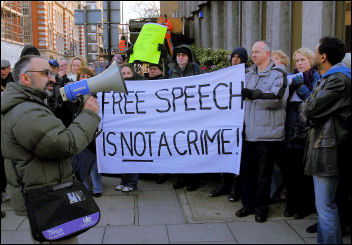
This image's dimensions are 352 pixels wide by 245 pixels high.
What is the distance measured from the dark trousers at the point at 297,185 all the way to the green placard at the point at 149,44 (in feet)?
8.37

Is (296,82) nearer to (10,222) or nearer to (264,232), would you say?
(264,232)

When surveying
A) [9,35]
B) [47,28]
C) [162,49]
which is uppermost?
[47,28]

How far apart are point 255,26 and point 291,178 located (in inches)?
355

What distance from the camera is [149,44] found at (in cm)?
626

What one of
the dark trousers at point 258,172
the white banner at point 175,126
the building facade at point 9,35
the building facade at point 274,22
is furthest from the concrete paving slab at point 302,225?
the building facade at point 9,35

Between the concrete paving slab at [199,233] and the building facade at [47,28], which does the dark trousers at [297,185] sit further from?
the building facade at [47,28]

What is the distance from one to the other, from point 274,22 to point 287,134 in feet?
22.5

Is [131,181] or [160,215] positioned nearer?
[160,215]

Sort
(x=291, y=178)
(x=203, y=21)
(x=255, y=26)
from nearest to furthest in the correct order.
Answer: (x=291, y=178) → (x=255, y=26) → (x=203, y=21)

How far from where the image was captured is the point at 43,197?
241 centimetres

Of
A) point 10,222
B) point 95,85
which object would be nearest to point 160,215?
point 10,222

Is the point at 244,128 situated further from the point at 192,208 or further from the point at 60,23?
the point at 60,23

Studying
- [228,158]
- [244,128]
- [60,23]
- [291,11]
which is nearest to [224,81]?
[244,128]

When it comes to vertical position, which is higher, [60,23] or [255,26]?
[60,23]
